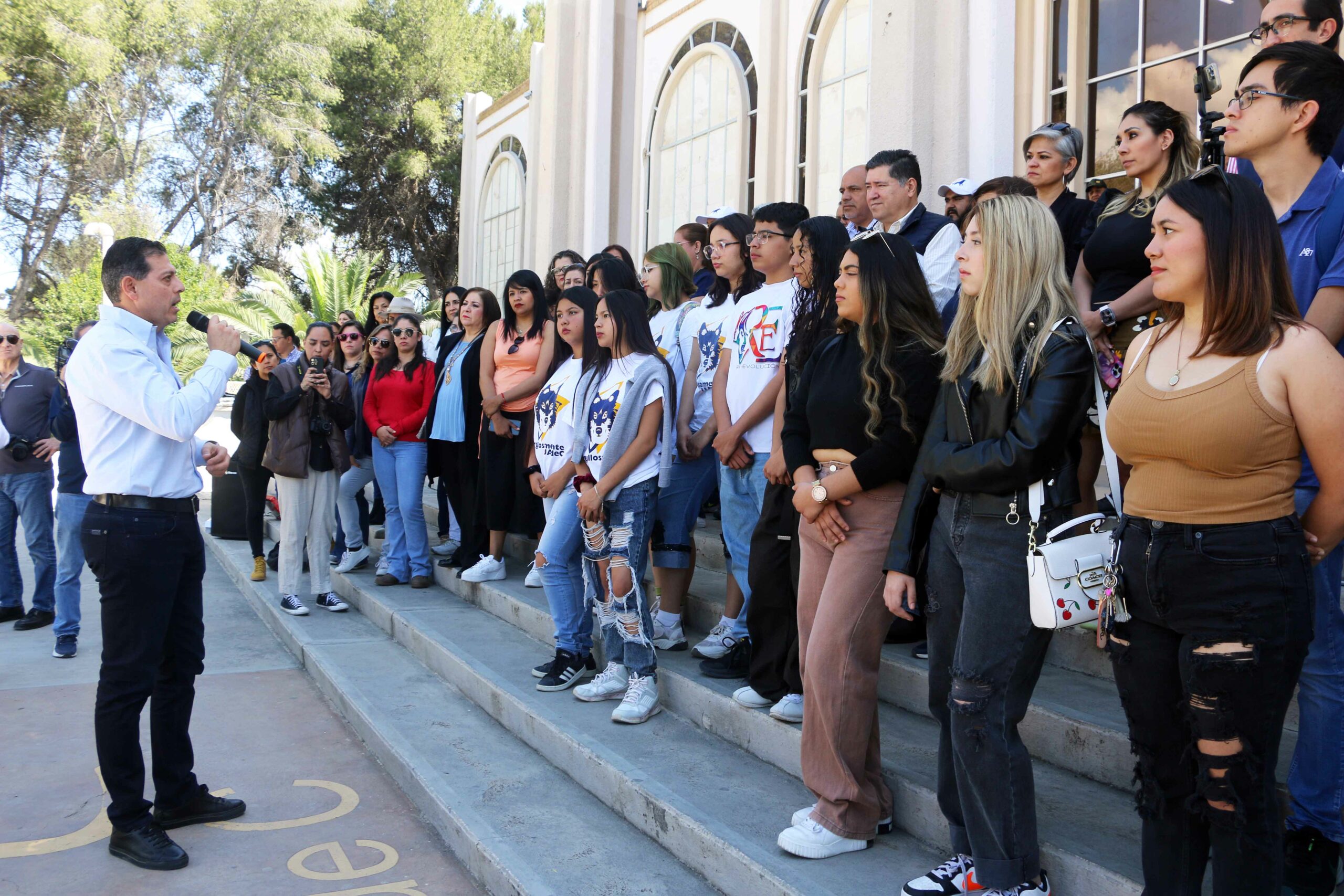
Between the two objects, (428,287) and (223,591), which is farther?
(428,287)

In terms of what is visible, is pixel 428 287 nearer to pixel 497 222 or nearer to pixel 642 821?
pixel 497 222

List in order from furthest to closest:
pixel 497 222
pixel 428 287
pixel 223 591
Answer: pixel 428 287 → pixel 497 222 → pixel 223 591

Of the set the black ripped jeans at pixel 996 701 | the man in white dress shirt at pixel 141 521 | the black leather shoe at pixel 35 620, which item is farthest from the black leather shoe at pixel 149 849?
the black leather shoe at pixel 35 620

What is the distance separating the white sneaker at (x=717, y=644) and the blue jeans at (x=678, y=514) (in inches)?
18.4

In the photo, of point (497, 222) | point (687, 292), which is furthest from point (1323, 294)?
point (497, 222)

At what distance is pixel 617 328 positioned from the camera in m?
4.75

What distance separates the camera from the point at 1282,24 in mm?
3260

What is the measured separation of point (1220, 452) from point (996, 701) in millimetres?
875

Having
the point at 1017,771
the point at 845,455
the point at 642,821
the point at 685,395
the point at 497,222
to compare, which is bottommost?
the point at 642,821

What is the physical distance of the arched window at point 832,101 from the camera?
8.07 metres

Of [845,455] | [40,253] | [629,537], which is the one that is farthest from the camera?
[40,253]

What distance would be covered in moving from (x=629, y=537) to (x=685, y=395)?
3.11 feet

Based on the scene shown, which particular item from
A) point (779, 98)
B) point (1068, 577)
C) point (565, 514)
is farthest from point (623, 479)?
point (779, 98)

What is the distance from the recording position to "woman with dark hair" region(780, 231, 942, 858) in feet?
10.2
